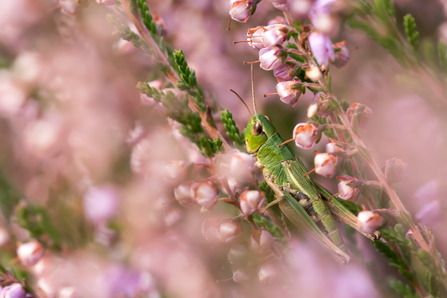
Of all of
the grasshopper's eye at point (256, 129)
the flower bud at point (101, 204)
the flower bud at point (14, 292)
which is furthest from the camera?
the flower bud at point (101, 204)

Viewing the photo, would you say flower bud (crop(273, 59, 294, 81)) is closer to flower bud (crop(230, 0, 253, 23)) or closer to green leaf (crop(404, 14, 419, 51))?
flower bud (crop(230, 0, 253, 23))

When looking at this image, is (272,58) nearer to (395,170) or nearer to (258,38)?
(258,38)

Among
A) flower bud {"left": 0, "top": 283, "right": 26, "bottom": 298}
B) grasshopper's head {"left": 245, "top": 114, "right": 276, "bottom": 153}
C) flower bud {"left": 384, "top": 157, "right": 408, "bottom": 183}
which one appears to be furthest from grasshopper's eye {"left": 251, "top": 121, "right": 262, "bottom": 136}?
flower bud {"left": 0, "top": 283, "right": 26, "bottom": 298}

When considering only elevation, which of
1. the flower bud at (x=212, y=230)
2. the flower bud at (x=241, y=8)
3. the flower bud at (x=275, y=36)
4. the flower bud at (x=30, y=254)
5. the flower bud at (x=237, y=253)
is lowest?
the flower bud at (x=30, y=254)

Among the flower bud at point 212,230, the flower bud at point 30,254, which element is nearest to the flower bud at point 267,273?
the flower bud at point 212,230

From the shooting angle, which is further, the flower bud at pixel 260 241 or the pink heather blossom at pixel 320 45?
the flower bud at pixel 260 241

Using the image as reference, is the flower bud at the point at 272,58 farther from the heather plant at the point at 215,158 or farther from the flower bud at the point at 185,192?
the flower bud at the point at 185,192

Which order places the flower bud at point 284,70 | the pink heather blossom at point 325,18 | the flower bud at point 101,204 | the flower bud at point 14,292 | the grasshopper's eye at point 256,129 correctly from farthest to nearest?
the flower bud at point 101,204 → the grasshopper's eye at point 256,129 → the flower bud at point 14,292 → the flower bud at point 284,70 → the pink heather blossom at point 325,18

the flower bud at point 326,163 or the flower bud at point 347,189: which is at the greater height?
the flower bud at point 326,163
